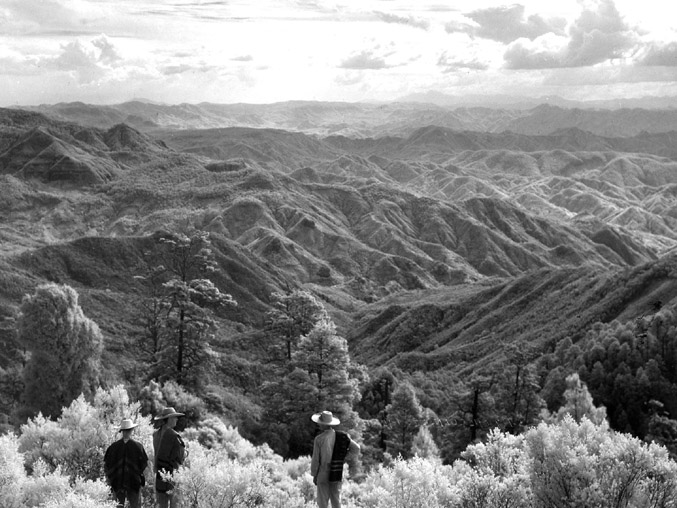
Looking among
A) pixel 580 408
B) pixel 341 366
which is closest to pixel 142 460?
pixel 341 366

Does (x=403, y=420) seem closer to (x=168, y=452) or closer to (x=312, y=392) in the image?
(x=312, y=392)

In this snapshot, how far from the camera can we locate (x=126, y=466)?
14.9 metres

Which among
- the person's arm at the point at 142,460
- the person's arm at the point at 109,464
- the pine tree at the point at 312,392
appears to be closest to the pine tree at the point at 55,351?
the pine tree at the point at 312,392

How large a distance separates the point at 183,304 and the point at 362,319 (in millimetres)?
79111

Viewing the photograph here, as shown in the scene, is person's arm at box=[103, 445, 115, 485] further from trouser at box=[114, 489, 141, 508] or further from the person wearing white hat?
trouser at box=[114, 489, 141, 508]

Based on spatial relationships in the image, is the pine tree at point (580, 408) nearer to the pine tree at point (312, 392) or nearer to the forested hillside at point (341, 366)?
the forested hillside at point (341, 366)

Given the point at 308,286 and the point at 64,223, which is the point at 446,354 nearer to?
the point at 308,286

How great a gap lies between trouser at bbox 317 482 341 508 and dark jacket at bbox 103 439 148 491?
3.96 metres

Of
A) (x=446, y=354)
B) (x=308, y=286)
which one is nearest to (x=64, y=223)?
(x=308, y=286)

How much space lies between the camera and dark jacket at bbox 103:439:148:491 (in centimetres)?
1488

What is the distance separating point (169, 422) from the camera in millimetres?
15336

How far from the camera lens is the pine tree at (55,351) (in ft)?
104

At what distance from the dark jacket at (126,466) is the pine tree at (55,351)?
59.2 feet

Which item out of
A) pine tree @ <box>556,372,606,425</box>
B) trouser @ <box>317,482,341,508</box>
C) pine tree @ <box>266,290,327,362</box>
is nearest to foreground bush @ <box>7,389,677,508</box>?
trouser @ <box>317,482,341,508</box>
